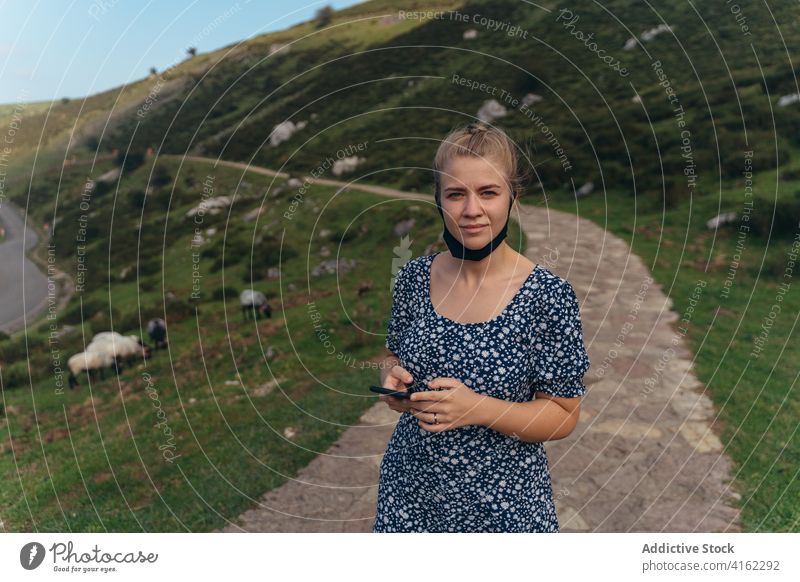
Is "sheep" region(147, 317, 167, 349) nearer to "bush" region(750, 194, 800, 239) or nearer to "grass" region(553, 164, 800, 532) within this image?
"grass" region(553, 164, 800, 532)

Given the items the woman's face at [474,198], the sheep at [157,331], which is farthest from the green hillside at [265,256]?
the woman's face at [474,198]

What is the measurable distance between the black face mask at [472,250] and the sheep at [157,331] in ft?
21.1

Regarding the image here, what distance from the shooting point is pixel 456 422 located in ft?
7.20

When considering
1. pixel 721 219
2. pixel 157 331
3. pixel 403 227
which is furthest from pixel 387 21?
pixel 721 219

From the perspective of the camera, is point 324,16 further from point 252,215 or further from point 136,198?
point 136,198

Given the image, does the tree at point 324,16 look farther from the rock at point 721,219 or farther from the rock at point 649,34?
the rock at point 649,34

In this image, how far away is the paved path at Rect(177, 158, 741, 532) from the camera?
459cm

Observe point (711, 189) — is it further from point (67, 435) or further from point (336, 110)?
point (67, 435)

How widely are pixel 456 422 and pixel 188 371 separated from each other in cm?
613

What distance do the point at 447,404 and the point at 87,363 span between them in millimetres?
6142

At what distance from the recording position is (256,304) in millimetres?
7797

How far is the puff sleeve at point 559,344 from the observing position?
221 cm
